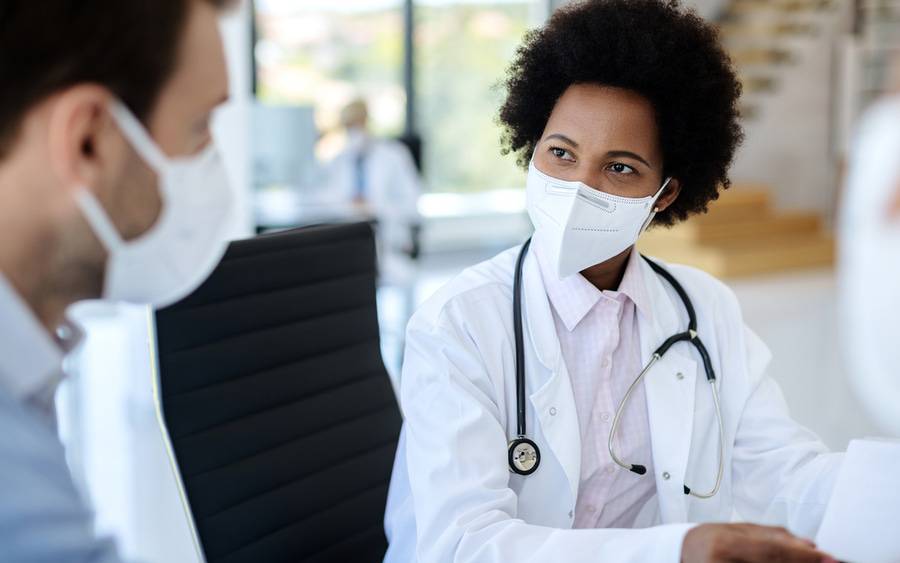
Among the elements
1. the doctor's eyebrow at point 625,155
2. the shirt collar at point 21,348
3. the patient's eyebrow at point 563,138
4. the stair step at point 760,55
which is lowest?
the shirt collar at point 21,348

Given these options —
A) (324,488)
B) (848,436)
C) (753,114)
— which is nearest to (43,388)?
(324,488)

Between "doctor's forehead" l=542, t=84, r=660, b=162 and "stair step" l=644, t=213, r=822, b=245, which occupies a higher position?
"doctor's forehead" l=542, t=84, r=660, b=162

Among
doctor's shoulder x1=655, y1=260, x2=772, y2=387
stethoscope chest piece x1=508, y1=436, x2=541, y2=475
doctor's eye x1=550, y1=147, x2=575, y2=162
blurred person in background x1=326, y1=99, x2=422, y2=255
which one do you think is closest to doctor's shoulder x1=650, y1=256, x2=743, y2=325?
doctor's shoulder x1=655, y1=260, x2=772, y2=387

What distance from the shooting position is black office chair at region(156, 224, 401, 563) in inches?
55.1

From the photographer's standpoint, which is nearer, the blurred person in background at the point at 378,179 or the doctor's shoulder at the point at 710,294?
the doctor's shoulder at the point at 710,294

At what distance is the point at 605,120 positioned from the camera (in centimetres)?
138

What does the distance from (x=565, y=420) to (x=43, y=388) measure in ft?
2.20

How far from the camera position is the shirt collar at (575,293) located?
1353 millimetres

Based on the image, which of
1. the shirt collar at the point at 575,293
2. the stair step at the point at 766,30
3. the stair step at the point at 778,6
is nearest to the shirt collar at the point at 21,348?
the shirt collar at the point at 575,293

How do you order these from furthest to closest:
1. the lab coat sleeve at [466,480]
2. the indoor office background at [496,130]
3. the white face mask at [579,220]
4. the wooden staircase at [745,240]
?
the wooden staircase at [745,240] → the indoor office background at [496,130] → the white face mask at [579,220] → the lab coat sleeve at [466,480]

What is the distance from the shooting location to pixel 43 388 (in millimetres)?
810

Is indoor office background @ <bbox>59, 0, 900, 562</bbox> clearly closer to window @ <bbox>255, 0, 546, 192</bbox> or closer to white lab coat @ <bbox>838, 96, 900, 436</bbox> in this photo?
window @ <bbox>255, 0, 546, 192</bbox>

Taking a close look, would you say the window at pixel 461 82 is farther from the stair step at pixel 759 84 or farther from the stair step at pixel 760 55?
the stair step at pixel 759 84

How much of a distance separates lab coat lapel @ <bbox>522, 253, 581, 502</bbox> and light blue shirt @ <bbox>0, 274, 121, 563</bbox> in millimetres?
629
